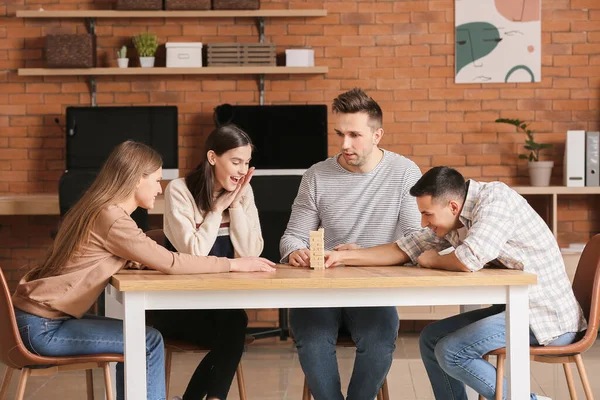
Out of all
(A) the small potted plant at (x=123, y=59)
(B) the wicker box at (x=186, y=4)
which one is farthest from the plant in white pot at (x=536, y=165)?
(A) the small potted plant at (x=123, y=59)

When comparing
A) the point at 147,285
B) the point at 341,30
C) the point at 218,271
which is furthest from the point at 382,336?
the point at 341,30

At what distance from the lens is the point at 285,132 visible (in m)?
5.54

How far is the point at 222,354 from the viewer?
3.02m

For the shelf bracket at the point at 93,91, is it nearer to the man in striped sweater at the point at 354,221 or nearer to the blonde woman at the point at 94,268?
the man in striped sweater at the point at 354,221

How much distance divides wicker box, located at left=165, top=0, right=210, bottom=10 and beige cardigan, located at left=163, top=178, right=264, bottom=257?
2588 millimetres

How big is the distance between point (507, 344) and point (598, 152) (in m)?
3.31

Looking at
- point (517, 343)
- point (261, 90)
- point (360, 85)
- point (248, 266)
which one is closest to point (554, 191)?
point (360, 85)

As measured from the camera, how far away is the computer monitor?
559cm

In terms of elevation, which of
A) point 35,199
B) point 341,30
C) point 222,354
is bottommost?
point 222,354

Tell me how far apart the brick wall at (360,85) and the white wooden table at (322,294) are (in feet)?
11.3

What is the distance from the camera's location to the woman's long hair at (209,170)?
10.6ft

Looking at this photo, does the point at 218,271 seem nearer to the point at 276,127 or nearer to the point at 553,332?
the point at 553,332

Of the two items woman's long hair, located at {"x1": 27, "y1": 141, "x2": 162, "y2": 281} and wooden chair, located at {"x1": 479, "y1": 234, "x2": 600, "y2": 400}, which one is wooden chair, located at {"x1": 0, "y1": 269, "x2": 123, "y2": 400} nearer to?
woman's long hair, located at {"x1": 27, "y1": 141, "x2": 162, "y2": 281}

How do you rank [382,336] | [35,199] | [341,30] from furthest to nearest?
[341,30] → [35,199] → [382,336]
